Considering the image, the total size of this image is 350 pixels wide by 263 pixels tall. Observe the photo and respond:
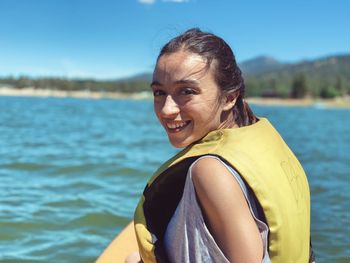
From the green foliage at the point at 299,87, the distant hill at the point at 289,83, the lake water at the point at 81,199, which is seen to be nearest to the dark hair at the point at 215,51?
the lake water at the point at 81,199

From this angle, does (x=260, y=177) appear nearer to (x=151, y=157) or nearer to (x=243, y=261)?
(x=243, y=261)

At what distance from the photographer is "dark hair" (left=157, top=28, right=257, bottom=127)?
1801 mm

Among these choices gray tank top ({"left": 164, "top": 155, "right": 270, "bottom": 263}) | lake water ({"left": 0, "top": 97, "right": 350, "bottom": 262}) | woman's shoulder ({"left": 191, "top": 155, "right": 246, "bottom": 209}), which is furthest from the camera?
lake water ({"left": 0, "top": 97, "right": 350, "bottom": 262})

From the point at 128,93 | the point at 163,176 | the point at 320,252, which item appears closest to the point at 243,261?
the point at 163,176

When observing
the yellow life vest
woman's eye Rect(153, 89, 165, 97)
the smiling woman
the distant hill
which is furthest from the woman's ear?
the distant hill

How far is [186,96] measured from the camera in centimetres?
182

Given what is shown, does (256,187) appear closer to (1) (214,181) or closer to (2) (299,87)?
(1) (214,181)

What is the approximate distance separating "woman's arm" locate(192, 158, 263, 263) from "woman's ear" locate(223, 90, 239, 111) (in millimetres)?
352

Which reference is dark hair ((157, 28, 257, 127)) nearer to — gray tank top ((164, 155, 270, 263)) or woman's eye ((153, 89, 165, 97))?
woman's eye ((153, 89, 165, 97))

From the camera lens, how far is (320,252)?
480 centimetres

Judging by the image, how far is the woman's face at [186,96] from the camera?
1.79 meters

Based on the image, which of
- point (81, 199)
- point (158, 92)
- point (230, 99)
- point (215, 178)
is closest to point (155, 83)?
point (158, 92)

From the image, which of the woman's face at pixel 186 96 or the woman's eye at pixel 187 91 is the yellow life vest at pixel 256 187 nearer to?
the woman's face at pixel 186 96

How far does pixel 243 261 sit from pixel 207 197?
0.25 meters
